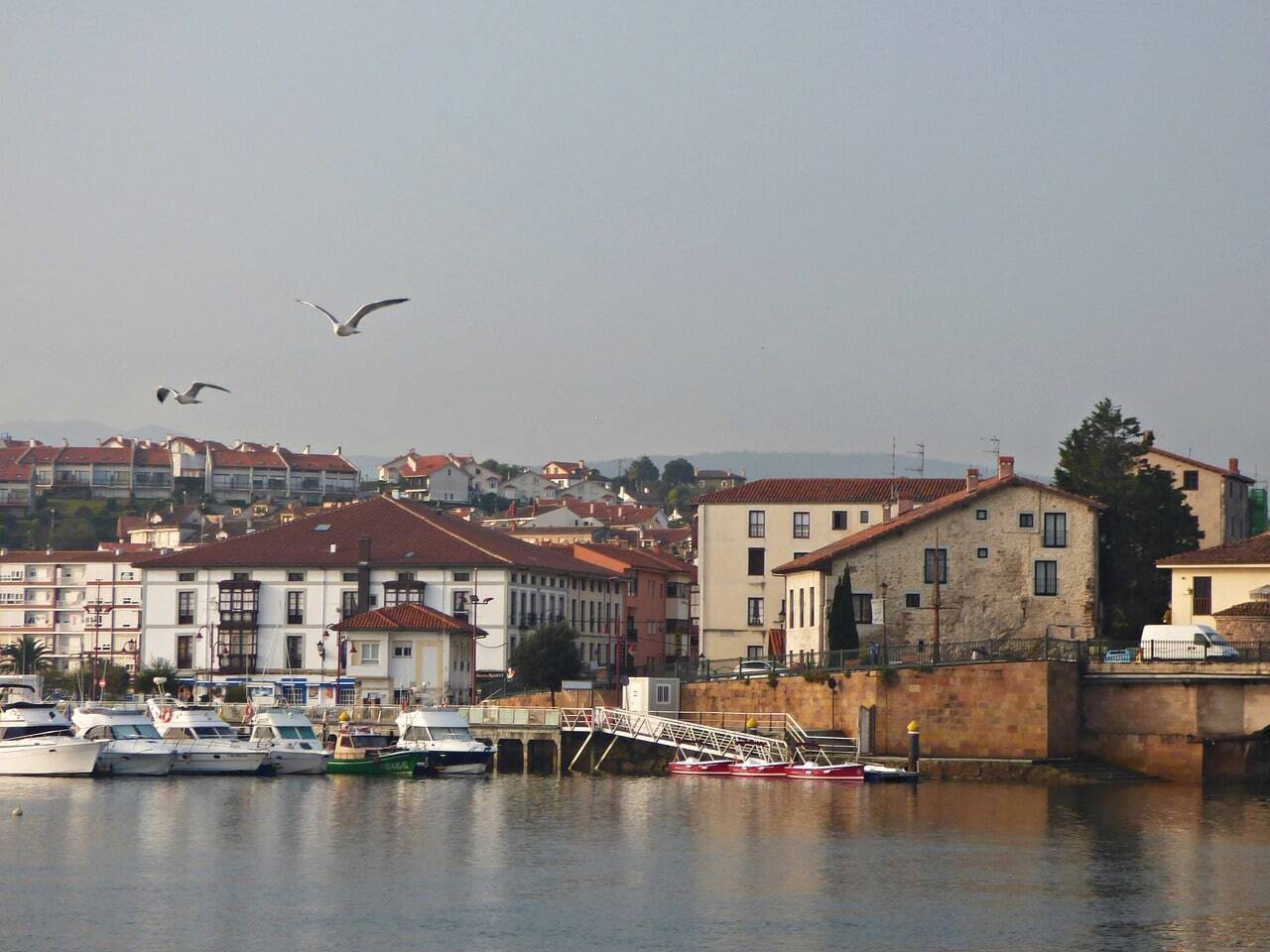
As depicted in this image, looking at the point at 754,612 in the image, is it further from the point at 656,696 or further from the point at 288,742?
the point at 288,742

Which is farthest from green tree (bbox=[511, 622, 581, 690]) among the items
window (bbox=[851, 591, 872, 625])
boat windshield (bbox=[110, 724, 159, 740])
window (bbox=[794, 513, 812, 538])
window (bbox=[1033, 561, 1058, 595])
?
boat windshield (bbox=[110, 724, 159, 740])

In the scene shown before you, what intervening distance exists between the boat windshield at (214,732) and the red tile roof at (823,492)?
120 ft

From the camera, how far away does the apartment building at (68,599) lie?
15850 centimetres

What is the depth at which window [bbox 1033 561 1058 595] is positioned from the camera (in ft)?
276

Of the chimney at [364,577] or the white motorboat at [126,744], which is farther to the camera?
the chimney at [364,577]

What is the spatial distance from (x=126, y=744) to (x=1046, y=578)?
36.2m

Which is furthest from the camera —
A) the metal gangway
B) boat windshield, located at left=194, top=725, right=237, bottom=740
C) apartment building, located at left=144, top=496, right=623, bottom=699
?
apartment building, located at left=144, top=496, right=623, bottom=699

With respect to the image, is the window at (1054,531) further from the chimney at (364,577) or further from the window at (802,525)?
the chimney at (364,577)

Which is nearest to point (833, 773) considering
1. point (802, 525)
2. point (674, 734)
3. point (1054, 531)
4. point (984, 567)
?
point (674, 734)

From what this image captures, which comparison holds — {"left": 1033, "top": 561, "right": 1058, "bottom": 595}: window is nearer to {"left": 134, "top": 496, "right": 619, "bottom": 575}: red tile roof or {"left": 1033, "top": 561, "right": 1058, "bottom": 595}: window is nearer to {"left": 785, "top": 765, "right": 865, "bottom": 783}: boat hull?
{"left": 785, "top": 765, "right": 865, "bottom": 783}: boat hull

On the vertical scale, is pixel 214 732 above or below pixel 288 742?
above

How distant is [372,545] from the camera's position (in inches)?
4326

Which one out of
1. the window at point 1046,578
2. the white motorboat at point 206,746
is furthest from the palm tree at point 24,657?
the window at point 1046,578

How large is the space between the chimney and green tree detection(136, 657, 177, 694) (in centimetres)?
988
